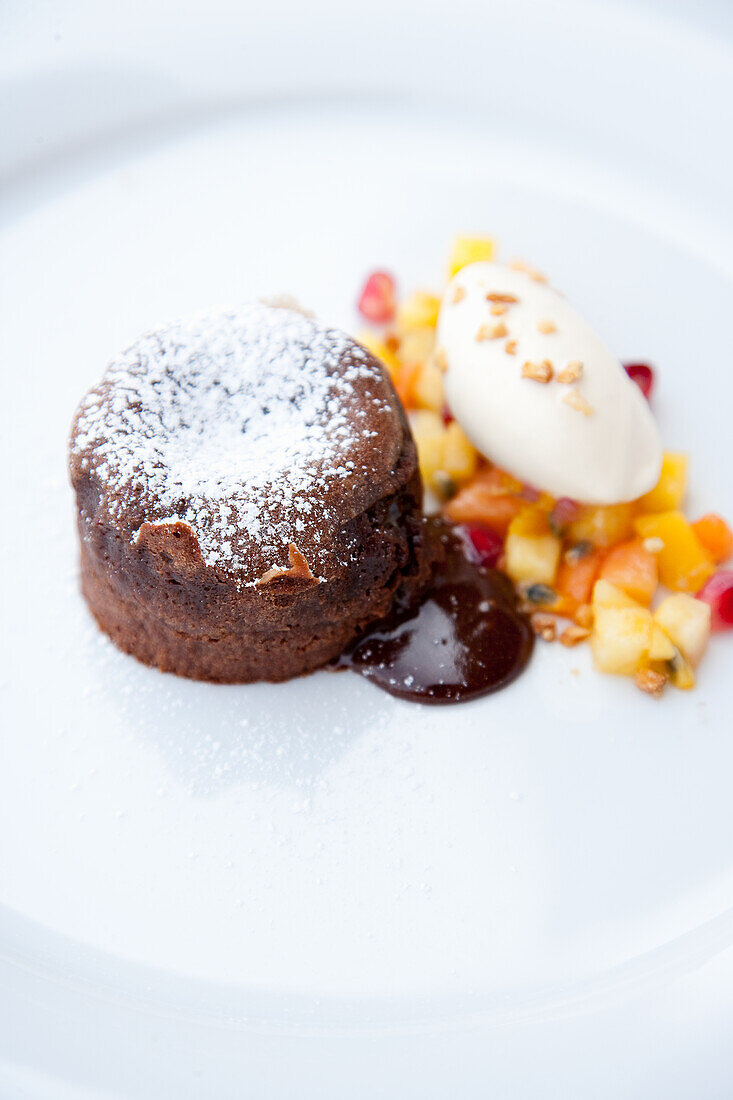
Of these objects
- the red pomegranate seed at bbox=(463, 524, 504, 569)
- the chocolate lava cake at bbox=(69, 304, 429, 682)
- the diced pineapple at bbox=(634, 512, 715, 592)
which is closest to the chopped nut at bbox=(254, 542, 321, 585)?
the chocolate lava cake at bbox=(69, 304, 429, 682)

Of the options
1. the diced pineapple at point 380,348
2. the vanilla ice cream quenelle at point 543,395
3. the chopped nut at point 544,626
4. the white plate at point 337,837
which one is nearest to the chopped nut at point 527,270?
the vanilla ice cream quenelle at point 543,395

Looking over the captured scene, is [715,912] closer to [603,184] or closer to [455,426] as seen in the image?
[455,426]

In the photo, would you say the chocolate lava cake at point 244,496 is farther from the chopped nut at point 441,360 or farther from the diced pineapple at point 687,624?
the diced pineapple at point 687,624

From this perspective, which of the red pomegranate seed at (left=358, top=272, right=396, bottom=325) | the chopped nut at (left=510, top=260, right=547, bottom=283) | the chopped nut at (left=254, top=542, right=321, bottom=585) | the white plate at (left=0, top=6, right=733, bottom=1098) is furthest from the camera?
the red pomegranate seed at (left=358, top=272, right=396, bottom=325)

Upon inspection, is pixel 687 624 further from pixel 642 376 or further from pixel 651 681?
pixel 642 376

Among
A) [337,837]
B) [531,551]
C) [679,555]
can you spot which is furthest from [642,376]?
[337,837]

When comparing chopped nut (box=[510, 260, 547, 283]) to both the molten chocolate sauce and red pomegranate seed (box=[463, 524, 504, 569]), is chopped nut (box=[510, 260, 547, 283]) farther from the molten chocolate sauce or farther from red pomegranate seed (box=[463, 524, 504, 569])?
the molten chocolate sauce

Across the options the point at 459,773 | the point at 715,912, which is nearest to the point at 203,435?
the point at 459,773
